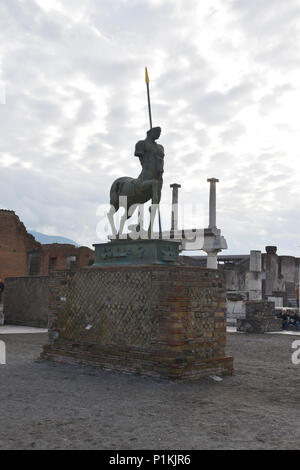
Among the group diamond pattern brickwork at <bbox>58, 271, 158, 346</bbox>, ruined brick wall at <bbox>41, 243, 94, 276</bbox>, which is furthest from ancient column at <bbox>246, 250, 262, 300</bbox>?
diamond pattern brickwork at <bbox>58, 271, 158, 346</bbox>

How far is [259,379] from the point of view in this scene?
6.36 m

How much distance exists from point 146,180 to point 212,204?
17.6 metres

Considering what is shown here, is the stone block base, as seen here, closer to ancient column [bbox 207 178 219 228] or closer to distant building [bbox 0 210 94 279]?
ancient column [bbox 207 178 219 228]

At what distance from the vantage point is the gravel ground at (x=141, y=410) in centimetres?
339

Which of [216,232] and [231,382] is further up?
[216,232]

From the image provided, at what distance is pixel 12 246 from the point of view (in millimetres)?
26641

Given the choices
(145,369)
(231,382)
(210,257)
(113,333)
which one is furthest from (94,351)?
(210,257)

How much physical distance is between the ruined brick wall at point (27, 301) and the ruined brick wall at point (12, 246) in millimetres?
10393

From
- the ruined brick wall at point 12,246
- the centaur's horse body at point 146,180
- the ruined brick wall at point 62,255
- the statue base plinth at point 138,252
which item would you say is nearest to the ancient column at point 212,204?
the ruined brick wall at point 62,255

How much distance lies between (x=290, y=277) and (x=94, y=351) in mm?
34350

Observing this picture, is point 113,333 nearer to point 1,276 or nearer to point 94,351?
point 94,351

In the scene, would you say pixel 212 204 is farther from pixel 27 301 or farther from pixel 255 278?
pixel 27 301

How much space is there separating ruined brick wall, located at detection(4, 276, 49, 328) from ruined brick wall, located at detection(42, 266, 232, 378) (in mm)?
7634
